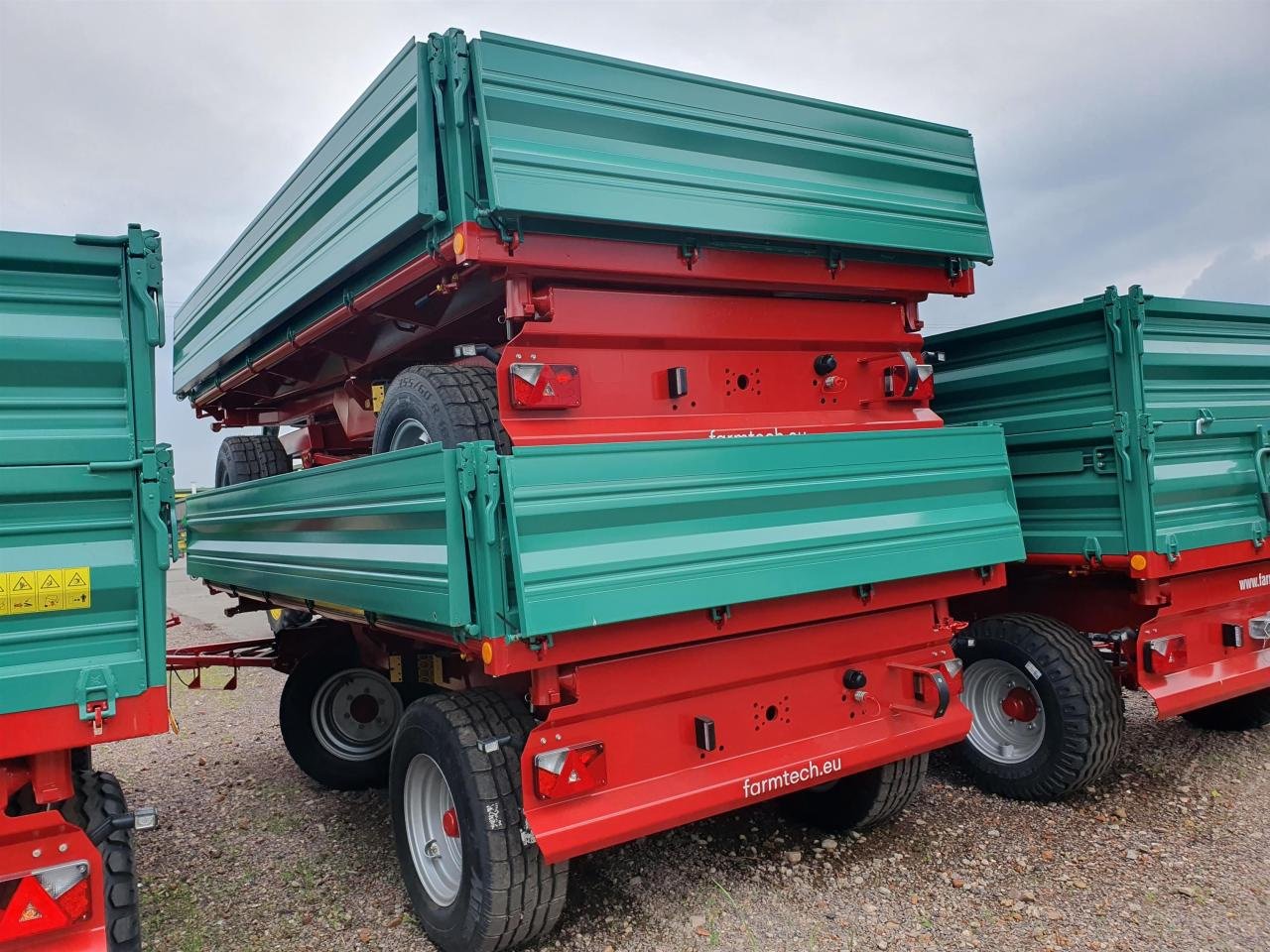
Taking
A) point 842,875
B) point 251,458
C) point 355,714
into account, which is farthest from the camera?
point 251,458

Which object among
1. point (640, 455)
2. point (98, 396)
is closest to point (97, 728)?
point (98, 396)

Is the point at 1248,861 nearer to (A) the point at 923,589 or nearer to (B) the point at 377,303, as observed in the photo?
(A) the point at 923,589

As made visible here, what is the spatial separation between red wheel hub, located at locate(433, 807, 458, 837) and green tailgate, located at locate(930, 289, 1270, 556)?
126 inches

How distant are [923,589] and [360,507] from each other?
2.25 m

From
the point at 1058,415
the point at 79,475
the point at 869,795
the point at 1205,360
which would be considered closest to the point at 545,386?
the point at 79,475

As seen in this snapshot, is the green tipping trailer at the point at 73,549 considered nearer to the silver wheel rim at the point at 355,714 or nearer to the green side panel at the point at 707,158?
the green side panel at the point at 707,158

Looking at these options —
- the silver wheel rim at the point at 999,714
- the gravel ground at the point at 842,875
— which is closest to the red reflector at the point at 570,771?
the gravel ground at the point at 842,875

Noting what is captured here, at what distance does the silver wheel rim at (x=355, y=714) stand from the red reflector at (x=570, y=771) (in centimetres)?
285

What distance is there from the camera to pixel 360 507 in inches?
128

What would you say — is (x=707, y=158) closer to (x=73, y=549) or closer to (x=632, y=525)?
(x=632, y=525)

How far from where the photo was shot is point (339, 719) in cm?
543

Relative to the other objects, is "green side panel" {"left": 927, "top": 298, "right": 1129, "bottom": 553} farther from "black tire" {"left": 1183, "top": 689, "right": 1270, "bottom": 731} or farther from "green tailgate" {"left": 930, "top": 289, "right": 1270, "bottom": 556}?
"black tire" {"left": 1183, "top": 689, "right": 1270, "bottom": 731}

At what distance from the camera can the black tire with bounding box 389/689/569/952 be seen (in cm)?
287

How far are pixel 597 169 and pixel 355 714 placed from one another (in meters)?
3.85
